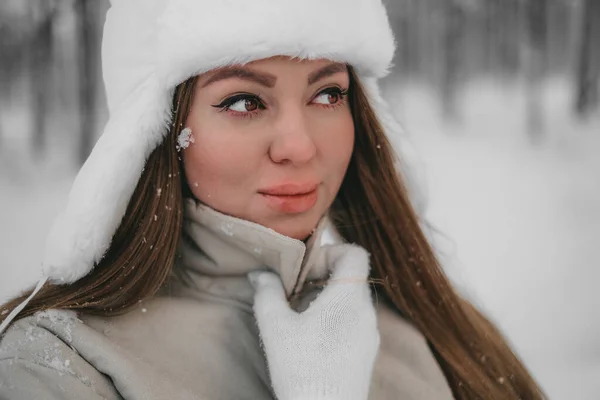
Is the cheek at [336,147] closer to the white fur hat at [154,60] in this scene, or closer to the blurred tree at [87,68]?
the white fur hat at [154,60]

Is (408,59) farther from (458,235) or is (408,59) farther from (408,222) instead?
(408,222)

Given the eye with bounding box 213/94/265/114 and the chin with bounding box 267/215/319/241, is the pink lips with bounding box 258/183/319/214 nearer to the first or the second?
the chin with bounding box 267/215/319/241

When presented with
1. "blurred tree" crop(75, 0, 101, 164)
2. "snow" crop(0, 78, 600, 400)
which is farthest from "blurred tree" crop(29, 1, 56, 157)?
"blurred tree" crop(75, 0, 101, 164)

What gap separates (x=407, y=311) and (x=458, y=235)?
3.25 meters

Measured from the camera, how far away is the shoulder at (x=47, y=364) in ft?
3.00

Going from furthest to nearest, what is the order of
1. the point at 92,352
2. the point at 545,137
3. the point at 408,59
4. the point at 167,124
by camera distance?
the point at 408,59 → the point at 545,137 → the point at 167,124 → the point at 92,352

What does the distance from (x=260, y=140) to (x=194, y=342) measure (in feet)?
1.25

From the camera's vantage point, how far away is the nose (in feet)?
3.54

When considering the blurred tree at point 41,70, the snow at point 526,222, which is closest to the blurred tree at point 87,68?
the blurred tree at point 41,70

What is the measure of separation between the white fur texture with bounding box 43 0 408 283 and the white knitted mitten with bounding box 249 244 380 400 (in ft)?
1.02

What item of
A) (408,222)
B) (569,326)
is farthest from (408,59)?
(408,222)

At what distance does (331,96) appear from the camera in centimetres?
121

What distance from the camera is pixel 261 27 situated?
1045mm

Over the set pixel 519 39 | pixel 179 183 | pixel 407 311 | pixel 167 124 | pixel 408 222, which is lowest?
pixel 519 39
